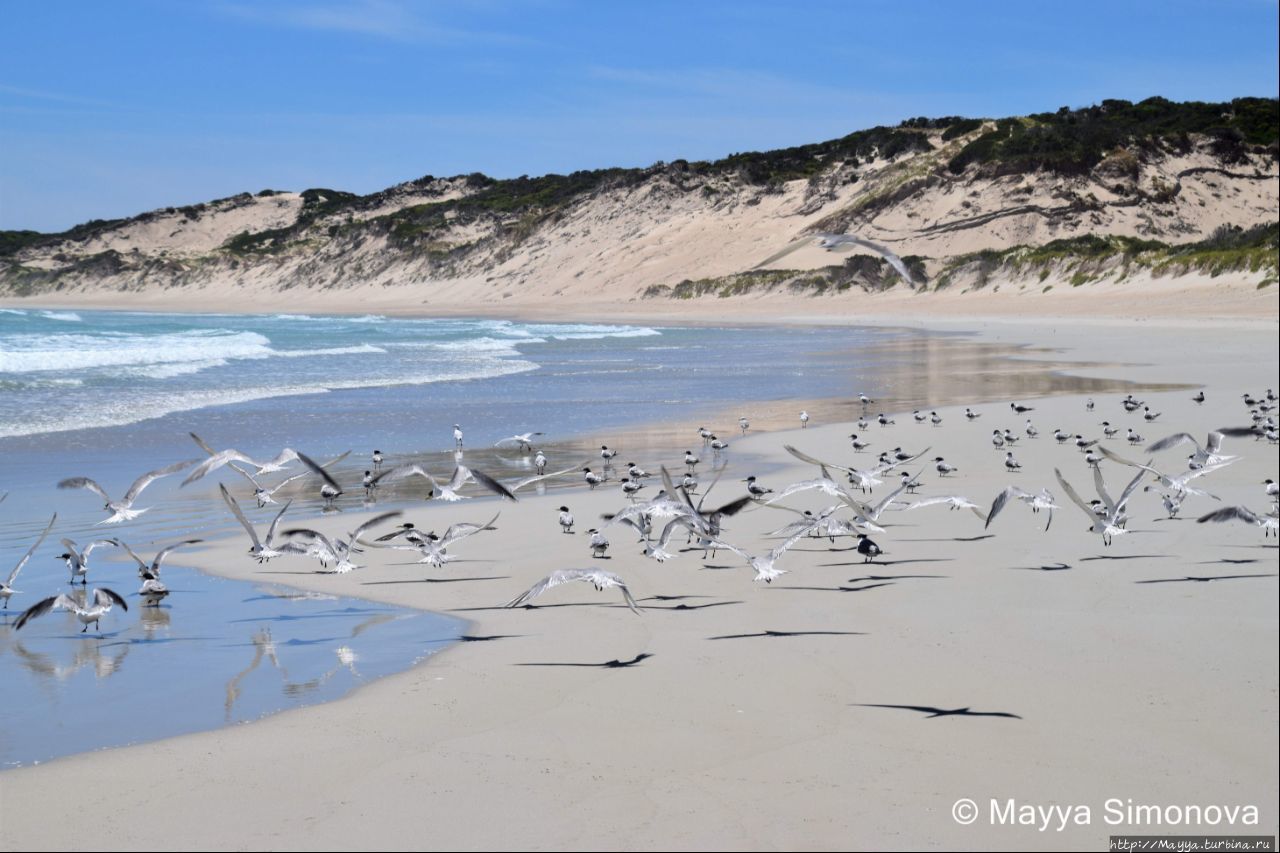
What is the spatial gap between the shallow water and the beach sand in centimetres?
25

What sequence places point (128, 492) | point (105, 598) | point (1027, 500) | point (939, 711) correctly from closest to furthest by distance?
point (939, 711)
point (105, 598)
point (1027, 500)
point (128, 492)

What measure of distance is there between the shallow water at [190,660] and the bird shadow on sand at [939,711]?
2.50m

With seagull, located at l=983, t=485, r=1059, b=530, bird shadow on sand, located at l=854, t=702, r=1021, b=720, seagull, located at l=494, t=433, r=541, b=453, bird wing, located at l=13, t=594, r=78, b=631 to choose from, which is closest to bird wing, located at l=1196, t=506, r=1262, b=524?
seagull, located at l=983, t=485, r=1059, b=530

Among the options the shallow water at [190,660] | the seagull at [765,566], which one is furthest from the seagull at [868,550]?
the shallow water at [190,660]

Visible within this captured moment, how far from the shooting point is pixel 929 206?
76750 mm

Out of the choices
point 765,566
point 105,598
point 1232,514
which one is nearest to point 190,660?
point 105,598

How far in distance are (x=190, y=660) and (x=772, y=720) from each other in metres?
3.25

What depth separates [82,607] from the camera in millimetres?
7066

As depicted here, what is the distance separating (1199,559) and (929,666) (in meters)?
2.44

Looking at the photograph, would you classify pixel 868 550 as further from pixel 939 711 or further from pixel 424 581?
pixel 939 711

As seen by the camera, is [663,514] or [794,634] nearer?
[794,634]

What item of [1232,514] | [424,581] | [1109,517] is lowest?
[424,581]

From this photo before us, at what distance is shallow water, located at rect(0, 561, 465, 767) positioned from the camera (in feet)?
18.5

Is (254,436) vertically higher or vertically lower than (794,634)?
higher
